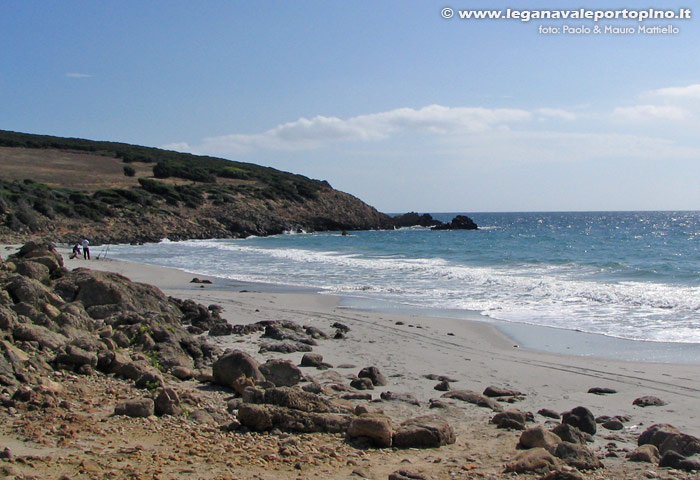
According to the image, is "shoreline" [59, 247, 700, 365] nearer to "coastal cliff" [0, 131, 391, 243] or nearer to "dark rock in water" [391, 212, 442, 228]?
"coastal cliff" [0, 131, 391, 243]

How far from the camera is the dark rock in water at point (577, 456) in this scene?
17.7 ft

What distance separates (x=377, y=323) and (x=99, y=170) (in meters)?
61.7

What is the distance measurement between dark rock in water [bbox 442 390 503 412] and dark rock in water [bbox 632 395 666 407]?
5.93 ft

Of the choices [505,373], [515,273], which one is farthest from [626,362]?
[515,273]

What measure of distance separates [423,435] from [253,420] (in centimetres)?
153

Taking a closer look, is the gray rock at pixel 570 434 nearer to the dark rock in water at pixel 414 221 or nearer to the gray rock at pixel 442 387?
the gray rock at pixel 442 387

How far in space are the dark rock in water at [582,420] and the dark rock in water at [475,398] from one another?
87cm

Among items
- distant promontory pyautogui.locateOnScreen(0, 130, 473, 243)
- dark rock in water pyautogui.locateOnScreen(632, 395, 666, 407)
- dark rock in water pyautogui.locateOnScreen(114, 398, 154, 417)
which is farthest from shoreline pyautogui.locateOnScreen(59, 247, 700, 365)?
distant promontory pyautogui.locateOnScreen(0, 130, 473, 243)

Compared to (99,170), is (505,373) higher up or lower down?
lower down

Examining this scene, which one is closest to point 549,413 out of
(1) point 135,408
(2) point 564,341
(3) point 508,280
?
(1) point 135,408

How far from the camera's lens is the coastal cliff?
148 ft

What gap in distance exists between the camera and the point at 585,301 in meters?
17.9

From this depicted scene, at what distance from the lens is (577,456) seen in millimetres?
5469

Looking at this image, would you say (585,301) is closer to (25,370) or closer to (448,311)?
(448,311)
